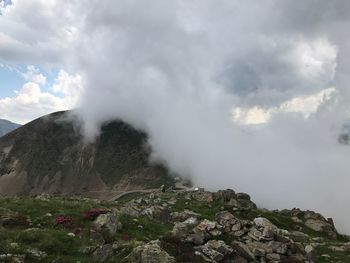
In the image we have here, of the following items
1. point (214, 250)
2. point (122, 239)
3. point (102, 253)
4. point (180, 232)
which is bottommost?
point (102, 253)

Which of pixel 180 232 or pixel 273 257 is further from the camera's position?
pixel 273 257

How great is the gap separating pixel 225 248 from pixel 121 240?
8308mm

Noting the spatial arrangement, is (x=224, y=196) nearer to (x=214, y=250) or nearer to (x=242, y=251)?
(x=242, y=251)

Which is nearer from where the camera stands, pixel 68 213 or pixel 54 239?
pixel 54 239

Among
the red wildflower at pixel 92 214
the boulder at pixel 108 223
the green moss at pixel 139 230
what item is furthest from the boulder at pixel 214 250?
the red wildflower at pixel 92 214

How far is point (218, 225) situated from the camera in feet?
140

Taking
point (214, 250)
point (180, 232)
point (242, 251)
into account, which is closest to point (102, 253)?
point (180, 232)

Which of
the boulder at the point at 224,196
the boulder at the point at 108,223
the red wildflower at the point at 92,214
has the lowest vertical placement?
the boulder at the point at 108,223

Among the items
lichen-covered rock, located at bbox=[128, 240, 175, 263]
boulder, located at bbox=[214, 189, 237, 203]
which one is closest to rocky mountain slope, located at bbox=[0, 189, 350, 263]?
lichen-covered rock, located at bbox=[128, 240, 175, 263]

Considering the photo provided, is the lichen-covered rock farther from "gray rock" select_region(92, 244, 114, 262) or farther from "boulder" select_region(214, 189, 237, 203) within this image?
"boulder" select_region(214, 189, 237, 203)

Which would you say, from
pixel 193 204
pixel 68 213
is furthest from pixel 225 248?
pixel 193 204

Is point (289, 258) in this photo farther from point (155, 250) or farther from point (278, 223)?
point (278, 223)

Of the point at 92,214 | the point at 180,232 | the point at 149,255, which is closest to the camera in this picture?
the point at 149,255

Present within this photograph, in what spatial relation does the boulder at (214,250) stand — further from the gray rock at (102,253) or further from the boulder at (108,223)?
the boulder at (108,223)
